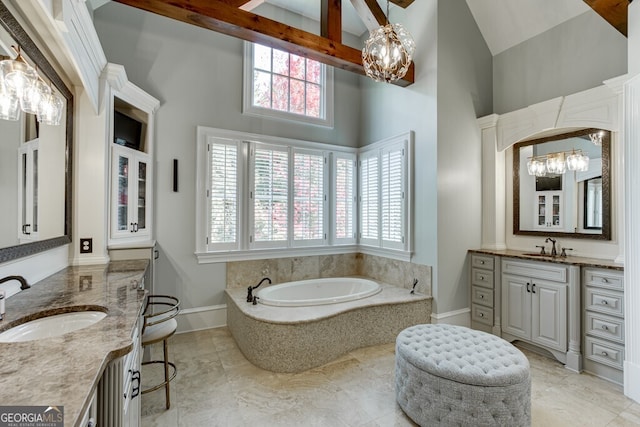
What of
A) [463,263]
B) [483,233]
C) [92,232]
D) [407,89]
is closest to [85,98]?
[92,232]

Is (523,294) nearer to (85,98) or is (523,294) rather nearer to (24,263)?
(24,263)

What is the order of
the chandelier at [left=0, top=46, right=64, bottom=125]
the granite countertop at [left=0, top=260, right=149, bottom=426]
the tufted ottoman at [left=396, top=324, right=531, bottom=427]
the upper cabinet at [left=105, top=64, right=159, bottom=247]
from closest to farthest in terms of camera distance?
the granite countertop at [left=0, top=260, right=149, bottom=426] < the chandelier at [left=0, top=46, right=64, bottom=125] < the tufted ottoman at [left=396, top=324, right=531, bottom=427] < the upper cabinet at [left=105, top=64, right=159, bottom=247]

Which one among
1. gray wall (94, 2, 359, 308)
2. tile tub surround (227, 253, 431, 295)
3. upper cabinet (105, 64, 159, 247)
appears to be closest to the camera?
upper cabinet (105, 64, 159, 247)

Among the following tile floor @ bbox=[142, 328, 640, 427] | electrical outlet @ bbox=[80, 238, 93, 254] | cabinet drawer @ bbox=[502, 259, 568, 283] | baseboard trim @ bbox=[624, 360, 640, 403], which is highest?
electrical outlet @ bbox=[80, 238, 93, 254]

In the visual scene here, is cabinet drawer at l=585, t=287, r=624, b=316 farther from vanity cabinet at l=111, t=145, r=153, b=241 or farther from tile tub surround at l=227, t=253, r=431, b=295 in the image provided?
vanity cabinet at l=111, t=145, r=153, b=241

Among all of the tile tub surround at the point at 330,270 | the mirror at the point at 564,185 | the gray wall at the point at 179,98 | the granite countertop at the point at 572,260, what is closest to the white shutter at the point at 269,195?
the tile tub surround at the point at 330,270

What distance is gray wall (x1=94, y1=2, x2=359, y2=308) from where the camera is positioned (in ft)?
10.7

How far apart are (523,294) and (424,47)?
2.99 m

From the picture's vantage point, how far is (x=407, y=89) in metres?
3.76

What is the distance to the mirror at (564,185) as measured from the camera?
292 centimetres

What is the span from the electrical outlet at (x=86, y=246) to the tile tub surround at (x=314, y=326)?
4.51 feet

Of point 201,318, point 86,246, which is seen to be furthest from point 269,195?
point 86,246

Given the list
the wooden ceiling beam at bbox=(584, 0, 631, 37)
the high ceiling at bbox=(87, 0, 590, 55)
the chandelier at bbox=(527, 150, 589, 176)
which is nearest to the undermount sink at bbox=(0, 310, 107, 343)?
the high ceiling at bbox=(87, 0, 590, 55)

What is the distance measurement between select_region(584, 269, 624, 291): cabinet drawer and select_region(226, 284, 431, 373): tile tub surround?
143cm
